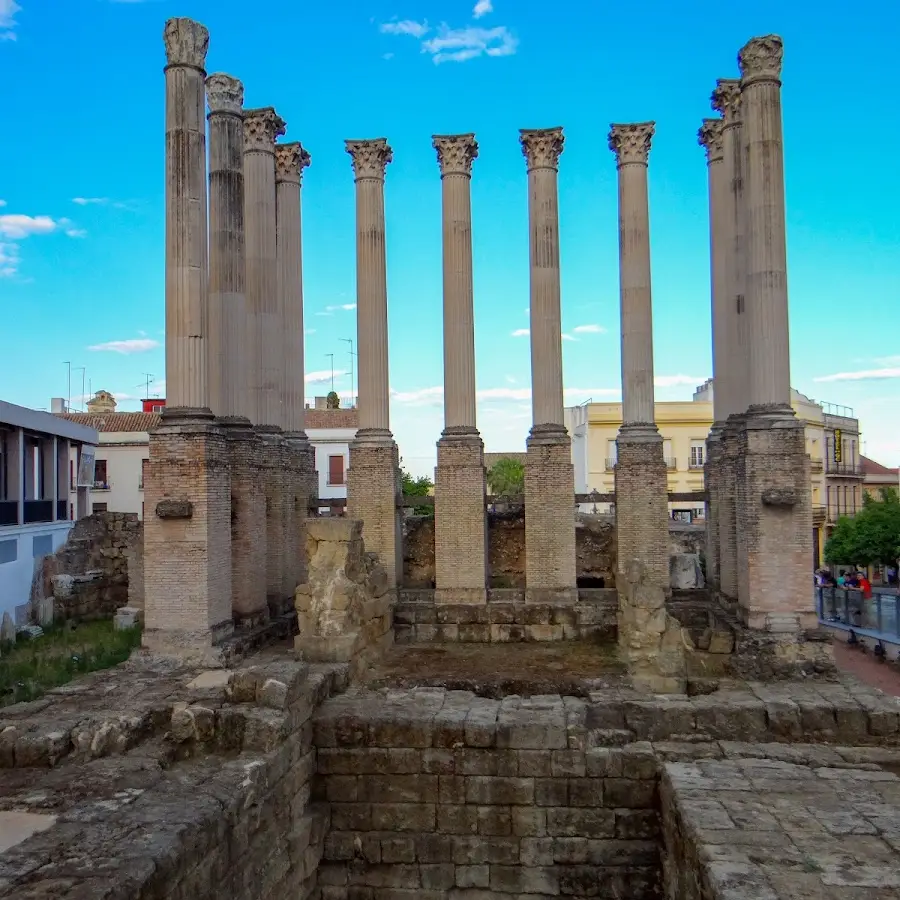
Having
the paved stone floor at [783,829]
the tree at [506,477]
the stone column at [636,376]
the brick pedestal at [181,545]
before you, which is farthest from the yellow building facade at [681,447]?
the paved stone floor at [783,829]

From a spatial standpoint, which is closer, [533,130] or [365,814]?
[365,814]

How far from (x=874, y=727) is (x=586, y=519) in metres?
10.6

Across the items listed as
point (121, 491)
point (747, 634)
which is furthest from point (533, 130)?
point (121, 491)

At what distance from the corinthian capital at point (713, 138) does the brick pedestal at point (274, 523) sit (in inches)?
431

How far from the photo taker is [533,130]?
670 inches

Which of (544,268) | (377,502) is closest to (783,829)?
(377,502)

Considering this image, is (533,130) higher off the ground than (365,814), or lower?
higher

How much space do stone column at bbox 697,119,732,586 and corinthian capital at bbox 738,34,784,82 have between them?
3201mm

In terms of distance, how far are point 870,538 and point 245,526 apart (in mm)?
22848

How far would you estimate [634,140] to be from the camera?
16844 mm

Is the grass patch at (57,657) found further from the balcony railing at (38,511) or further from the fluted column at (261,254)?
the balcony railing at (38,511)

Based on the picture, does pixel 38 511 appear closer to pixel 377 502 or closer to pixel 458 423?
pixel 377 502

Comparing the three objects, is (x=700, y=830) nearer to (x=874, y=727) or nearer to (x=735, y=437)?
(x=874, y=727)

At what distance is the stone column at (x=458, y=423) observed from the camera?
15812 mm
